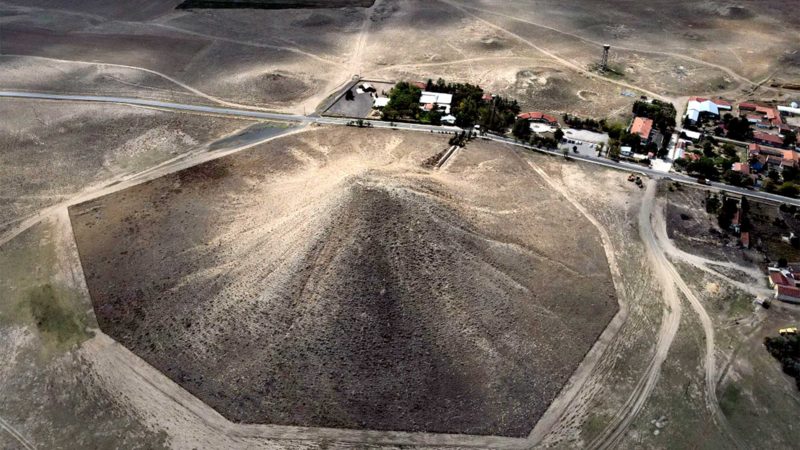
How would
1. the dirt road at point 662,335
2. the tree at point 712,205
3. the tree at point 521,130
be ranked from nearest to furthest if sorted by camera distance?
the dirt road at point 662,335 → the tree at point 712,205 → the tree at point 521,130

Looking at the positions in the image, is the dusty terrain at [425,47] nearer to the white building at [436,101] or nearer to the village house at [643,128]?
the village house at [643,128]

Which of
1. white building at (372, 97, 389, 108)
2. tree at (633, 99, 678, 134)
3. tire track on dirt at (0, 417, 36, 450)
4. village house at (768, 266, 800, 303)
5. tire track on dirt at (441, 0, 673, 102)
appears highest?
tire track on dirt at (441, 0, 673, 102)

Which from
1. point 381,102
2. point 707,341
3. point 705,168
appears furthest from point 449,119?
point 707,341

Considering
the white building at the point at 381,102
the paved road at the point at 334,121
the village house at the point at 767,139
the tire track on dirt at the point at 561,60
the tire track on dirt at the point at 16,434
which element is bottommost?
the tire track on dirt at the point at 16,434

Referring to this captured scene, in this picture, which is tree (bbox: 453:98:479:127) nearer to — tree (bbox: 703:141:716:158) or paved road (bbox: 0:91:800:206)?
paved road (bbox: 0:91:800:206)

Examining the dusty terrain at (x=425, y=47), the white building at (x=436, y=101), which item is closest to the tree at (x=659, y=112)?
the dusty terrain at (x=425, y=47)

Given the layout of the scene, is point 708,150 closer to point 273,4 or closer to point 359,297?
point 359,297

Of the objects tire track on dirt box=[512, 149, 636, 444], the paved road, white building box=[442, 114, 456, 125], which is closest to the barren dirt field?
tire track on dirt box=[512, 149, 636, 444]
